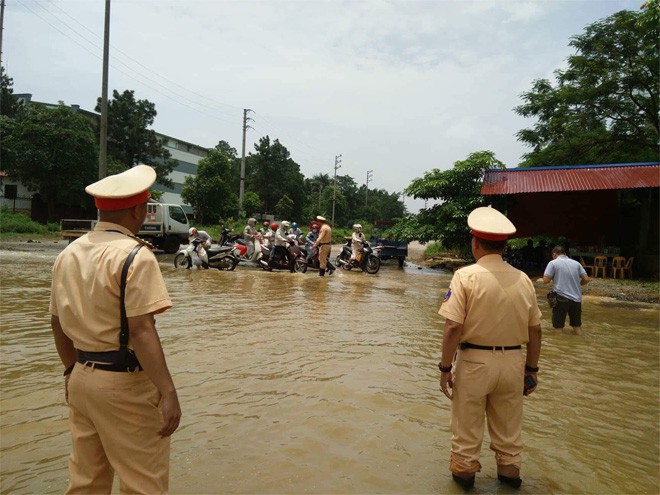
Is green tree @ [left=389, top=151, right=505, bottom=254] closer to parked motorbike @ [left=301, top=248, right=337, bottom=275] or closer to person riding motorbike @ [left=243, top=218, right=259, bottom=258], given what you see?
parked motorbike @ [left=301, top=248, right=337, bottom=275]

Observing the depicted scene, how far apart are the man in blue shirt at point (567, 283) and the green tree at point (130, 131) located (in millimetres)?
42861

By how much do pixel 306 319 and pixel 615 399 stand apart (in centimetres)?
467

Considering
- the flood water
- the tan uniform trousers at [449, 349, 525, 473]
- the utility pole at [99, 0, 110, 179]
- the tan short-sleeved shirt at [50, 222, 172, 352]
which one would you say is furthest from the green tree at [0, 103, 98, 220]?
the tan uniform trousers at [449, 349, 525, 473]

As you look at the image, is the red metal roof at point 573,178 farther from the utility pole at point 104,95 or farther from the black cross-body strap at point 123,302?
the black cross-body strap at point 123,302

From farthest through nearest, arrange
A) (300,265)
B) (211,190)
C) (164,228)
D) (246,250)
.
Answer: (211,190)
(164,228)
(246,250)
(300,265)

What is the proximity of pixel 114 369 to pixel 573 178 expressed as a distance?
1847 cm

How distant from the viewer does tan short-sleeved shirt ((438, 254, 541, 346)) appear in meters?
3.03

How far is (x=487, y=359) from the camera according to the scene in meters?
3.02

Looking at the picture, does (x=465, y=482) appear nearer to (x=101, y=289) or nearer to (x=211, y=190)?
(x=101, y=289)

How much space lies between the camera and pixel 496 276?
310 centimetres

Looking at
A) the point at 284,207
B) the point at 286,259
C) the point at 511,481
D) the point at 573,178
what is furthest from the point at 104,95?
the point at 284,207

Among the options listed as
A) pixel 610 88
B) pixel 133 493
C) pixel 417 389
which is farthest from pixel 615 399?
pixel 610 88

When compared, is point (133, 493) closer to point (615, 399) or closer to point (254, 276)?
point (615, 399)

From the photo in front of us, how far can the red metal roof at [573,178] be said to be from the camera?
54.6ft
